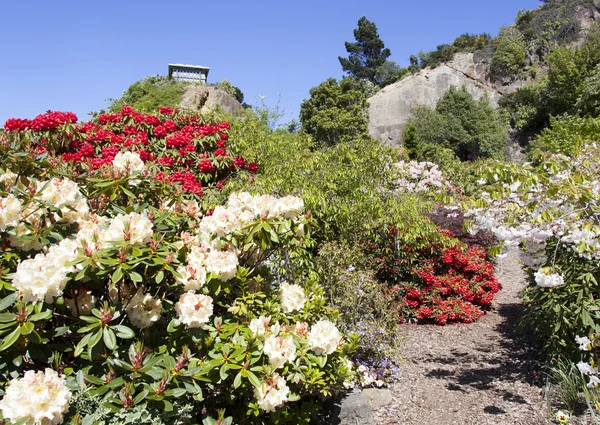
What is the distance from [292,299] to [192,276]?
2.22 feet

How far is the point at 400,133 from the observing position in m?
31.7

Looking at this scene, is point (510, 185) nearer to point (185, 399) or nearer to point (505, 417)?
point (505, 417)

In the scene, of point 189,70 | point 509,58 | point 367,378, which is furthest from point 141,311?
point 509,58

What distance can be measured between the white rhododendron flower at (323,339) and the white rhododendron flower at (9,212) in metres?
1.50

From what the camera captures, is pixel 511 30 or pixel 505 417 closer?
pixel 505 417

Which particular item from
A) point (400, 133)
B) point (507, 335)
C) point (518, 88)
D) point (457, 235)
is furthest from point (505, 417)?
→ point (518, 88)

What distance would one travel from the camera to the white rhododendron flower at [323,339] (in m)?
2.43

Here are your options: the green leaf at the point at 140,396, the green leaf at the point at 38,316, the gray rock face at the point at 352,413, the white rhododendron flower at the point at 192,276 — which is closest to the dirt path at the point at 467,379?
the gray rock face at the point at 352,413

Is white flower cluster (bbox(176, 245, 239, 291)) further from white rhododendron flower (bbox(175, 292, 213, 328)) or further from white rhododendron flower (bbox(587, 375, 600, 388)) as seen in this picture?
white rhododendron flower (bbox(587, 375, 600, 388))

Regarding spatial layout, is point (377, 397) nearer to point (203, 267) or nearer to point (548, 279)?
point (548, 279)

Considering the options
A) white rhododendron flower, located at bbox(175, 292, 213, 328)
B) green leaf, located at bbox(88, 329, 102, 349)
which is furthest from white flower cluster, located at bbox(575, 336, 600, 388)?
green leaf, located at bbox(88, 329, 102, 349)

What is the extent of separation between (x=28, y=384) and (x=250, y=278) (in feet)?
4.27

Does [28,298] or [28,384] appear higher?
[28,298]

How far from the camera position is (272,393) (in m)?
2.18
